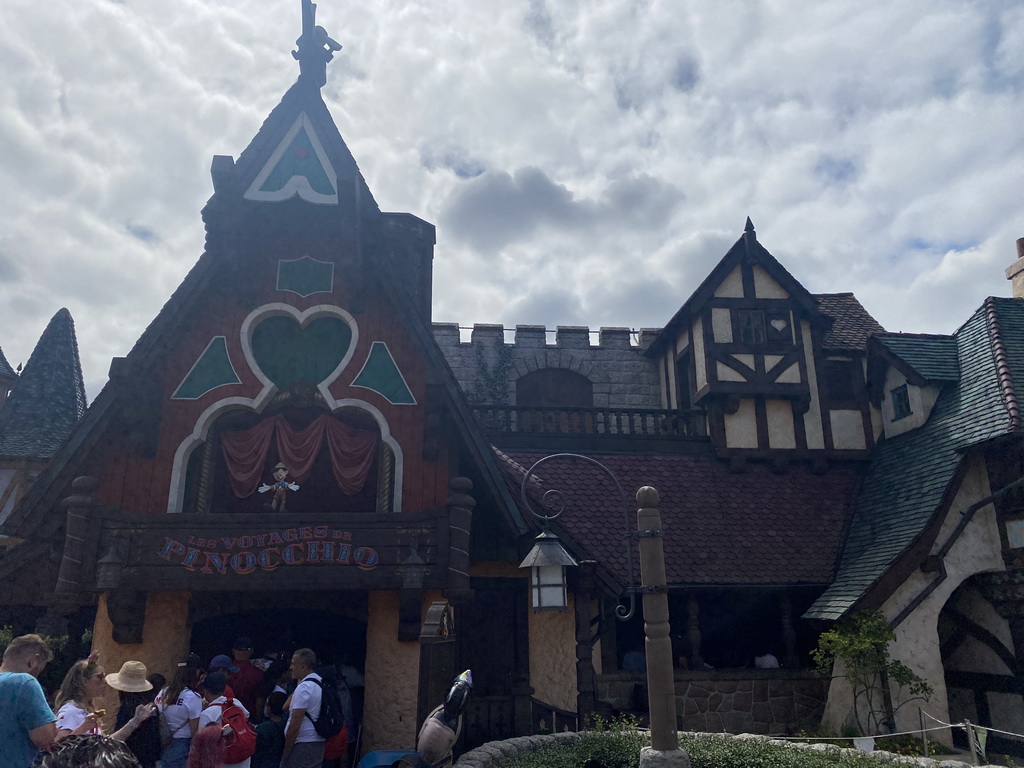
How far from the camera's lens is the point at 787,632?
1372 centimetres

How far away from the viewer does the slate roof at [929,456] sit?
12.5m

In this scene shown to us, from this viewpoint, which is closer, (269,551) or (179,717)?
(179,717)

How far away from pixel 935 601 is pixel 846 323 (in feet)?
26.4

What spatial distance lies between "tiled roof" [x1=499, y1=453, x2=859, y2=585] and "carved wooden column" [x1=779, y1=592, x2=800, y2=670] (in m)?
0.69

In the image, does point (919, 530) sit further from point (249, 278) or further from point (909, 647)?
point (249, 278)

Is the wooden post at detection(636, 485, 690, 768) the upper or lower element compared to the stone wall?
upper

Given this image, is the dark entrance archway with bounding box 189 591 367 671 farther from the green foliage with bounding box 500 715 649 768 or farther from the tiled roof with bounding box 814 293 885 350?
the tiled roof with bounding box 814 293 885 350

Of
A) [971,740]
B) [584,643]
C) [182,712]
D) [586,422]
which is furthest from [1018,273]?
[182,712]

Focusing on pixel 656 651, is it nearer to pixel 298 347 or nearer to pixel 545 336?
pixel 298 347

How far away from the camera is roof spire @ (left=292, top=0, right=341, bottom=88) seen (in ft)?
38.4

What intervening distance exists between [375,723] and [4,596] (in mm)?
6288

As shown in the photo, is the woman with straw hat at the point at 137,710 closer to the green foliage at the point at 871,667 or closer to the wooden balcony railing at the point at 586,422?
the wooden balcony railing at the point at 586,422

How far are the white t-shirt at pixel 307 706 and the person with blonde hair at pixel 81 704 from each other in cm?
132

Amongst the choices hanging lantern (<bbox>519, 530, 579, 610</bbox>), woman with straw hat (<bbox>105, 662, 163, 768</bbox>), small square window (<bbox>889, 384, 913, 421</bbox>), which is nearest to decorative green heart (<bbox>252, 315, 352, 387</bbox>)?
hanging lantern (<bbox>519, 530, 579, 610</bbox>)
